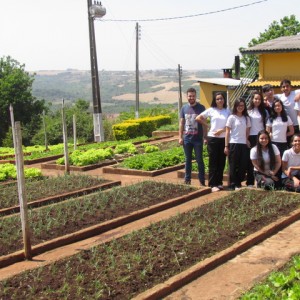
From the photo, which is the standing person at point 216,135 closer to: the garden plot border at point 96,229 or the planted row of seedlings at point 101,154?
the garden plot border at point 96,229

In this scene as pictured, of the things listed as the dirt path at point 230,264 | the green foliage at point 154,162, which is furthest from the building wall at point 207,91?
the dirt path at point 230,264

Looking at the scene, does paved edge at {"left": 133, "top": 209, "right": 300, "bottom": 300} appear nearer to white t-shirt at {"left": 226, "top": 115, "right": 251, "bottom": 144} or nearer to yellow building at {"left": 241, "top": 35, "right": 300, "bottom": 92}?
white t-shirt at {"left": 226, "top": 115, "right": 251, "bottom": 144}

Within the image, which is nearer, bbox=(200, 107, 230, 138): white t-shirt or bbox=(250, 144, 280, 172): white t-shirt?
bbox=(250, 144, 280, 172): white t-shirt

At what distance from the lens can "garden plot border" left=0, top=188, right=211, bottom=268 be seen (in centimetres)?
586

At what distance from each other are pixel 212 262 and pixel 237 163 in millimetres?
3661

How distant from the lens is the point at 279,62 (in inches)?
888

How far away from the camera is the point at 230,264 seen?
5.62m

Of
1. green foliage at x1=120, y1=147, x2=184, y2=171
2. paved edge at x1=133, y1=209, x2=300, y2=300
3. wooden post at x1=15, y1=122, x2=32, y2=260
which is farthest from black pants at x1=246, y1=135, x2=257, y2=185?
wooden post at x1=15, y1=122, x2=32, y2=260

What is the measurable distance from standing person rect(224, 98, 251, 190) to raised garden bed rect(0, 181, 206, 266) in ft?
2.43

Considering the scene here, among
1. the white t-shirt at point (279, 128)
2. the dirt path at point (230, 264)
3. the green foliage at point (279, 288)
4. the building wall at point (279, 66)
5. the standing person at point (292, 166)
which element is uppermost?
the building wall at point (279, 66)

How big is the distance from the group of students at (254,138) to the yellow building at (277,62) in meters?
12.7

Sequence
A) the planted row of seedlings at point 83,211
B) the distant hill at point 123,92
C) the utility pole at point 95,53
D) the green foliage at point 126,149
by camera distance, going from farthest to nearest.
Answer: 1. the distant hill at point 123,92
2. the utility pole at point 95,53
3. the green foliage at point 126,149
4. the planted row of seedlings at point 83,211

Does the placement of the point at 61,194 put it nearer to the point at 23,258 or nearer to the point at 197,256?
the point at 23,258

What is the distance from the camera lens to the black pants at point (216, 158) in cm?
910
